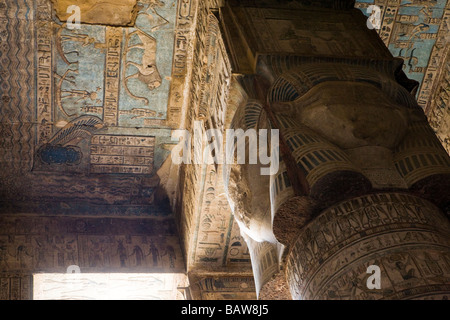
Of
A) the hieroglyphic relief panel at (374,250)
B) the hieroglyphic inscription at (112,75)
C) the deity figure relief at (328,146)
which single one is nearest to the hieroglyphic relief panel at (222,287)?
the hieroglyphic inscription at (112,75)

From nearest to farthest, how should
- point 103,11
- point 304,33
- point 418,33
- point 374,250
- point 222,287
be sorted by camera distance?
point 374,250
point 304,33
point 103,11
point 418,33
point 222,287

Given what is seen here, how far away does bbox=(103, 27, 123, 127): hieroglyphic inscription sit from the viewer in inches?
269

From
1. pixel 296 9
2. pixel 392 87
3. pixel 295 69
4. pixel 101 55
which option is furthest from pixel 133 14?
pixel 392 87

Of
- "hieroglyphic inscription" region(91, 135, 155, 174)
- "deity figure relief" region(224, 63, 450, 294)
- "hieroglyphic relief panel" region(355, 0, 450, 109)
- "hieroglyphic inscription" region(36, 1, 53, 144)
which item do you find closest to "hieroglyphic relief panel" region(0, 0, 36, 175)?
"hieroglyphic inscription" region(36, 1, 53, 144)

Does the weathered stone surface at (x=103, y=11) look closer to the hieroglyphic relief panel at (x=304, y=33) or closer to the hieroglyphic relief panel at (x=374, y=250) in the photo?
the hieroglyphic relief panel at (x=304, y=33)

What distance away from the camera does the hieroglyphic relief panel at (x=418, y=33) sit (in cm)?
670

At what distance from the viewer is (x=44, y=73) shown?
6930 millimetres

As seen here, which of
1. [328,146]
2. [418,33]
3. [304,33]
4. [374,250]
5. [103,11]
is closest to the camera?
[374,250]

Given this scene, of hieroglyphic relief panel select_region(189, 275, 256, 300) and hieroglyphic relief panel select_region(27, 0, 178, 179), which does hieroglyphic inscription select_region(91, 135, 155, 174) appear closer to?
hieroglyphic relief panel select_region(27, 0, 178, 179)

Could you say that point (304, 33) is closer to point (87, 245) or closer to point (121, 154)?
point (121, 154)

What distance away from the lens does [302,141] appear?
4.49 metres

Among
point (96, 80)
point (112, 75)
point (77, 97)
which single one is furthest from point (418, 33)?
point (77, 97)

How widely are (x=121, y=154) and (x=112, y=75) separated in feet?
2.68

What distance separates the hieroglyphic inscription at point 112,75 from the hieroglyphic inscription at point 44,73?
47 cm
